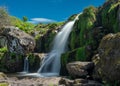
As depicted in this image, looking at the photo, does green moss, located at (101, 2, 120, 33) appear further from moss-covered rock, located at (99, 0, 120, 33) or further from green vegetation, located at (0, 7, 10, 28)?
green vegetation, located at (0, 7, 10, 28)

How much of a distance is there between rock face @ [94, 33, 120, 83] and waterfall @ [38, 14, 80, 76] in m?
14.4

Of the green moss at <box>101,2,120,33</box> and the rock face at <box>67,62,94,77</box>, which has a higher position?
the green moss at <box>101,2,120,33</box>

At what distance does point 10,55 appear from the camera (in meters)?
44.8

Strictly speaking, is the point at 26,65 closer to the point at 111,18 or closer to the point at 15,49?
the point at 15,49

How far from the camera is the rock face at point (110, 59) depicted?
61.6 feet

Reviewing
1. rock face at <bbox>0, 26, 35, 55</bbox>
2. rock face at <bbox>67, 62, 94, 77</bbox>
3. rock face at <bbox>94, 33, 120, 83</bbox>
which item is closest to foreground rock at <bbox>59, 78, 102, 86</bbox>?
rock face at <bbox>94, 33, 120, 83</bbox>

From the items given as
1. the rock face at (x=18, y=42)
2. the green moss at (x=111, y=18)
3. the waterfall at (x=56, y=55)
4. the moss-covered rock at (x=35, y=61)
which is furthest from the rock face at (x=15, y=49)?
the green moss at (x=111, y=18)

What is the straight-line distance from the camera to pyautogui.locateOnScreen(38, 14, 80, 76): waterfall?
1451 inches

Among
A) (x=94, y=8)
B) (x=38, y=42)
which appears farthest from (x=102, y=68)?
(x=38, y=42)

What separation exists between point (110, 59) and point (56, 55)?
803 inches

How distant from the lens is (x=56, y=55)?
39.5 metres

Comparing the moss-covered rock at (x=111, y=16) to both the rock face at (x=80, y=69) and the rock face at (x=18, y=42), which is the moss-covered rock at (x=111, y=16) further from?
the rock face at (x=18, y=42)

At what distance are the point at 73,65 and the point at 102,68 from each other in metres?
4.84

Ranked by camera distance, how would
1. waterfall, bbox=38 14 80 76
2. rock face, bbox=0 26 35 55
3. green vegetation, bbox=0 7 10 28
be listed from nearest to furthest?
waterfall, bbox=38 14 80 76
rock face, bbox=0 26 35 55
green vegetation, bbox=0 7 10 28
